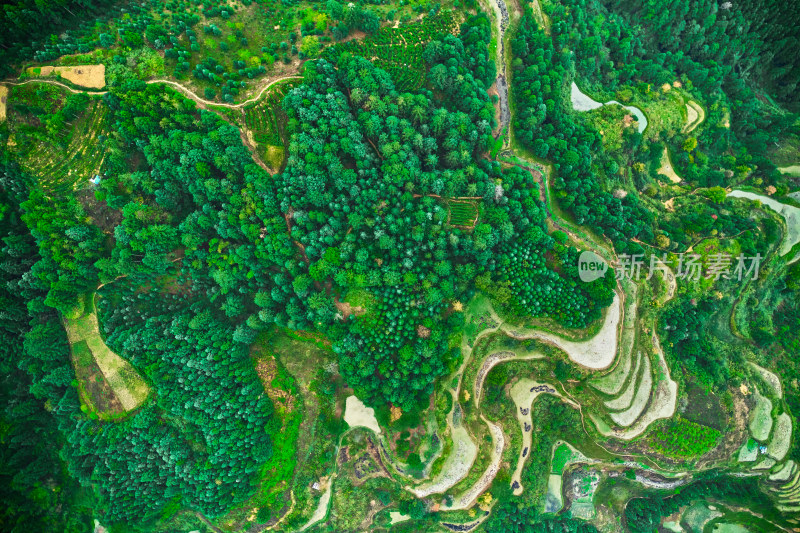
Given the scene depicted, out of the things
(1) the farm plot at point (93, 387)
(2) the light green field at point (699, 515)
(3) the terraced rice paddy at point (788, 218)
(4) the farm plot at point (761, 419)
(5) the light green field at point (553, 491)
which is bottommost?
(2) the light green field at point (699, 515)

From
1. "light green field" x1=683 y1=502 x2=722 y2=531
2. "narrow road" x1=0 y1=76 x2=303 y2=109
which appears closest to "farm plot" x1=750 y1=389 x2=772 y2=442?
"light green field" x1=683 y1=502 x2=722 y2=531

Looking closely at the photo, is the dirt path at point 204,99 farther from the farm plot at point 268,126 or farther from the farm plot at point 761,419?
the farm plot at point 761,419

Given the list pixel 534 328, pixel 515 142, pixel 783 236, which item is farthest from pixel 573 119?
pixel 783 236

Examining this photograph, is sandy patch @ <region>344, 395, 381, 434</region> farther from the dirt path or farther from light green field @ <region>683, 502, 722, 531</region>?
light green field @ <region>683, 502, 722, 531</region>

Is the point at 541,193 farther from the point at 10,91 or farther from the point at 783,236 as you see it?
the point at 10,91

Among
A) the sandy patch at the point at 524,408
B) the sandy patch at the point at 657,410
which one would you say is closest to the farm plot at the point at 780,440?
the sandy patch at the point at 657,410

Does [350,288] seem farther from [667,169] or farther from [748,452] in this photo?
[748,452]
